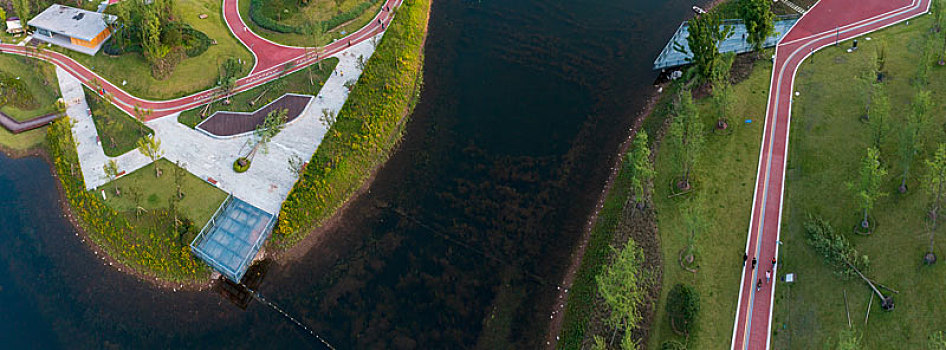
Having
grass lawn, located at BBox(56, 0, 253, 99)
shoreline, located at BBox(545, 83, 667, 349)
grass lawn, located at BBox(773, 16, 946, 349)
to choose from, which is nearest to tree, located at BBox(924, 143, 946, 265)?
grass lawn, located at BBox(773, 16, 946, 349)

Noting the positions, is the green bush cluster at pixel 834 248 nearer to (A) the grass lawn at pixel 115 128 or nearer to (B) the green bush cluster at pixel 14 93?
(A) the grass lawn at pixel 115 128

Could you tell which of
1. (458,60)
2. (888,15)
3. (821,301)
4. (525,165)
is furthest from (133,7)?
(888,15)

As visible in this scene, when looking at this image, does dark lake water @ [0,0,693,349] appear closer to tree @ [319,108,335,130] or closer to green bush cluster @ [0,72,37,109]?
tree @ [319,108,335,130]

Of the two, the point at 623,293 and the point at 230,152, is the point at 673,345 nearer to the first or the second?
the point at 623,293

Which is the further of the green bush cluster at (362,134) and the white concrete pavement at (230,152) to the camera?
the white concrete pavement at (230,152)

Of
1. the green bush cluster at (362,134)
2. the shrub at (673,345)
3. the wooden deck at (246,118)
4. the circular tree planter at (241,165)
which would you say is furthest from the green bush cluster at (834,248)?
the circular tree planter at (241,165)
